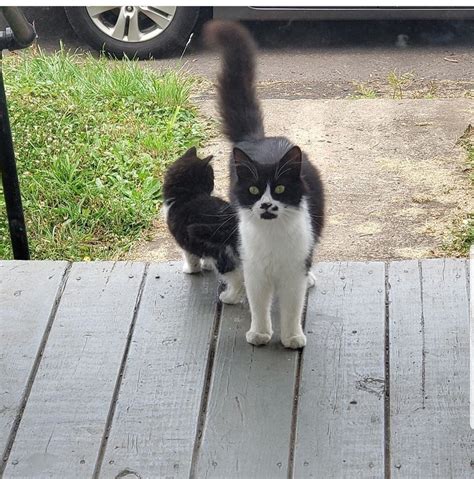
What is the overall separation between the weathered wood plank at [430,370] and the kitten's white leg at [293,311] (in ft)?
0.69

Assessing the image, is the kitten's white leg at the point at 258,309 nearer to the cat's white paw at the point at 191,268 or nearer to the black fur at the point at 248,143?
the black fur at the point at 248,143

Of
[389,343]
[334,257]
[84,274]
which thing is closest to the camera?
[389,343]

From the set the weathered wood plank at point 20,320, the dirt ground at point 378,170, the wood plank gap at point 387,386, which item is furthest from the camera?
the dirt ground at point 378,170

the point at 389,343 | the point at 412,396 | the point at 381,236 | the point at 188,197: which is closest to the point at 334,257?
the point at 381,236

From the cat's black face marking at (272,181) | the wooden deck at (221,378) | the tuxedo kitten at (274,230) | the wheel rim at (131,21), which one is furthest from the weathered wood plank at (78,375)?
the wheel rim at (131,21)

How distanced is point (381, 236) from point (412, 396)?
49.4 inches

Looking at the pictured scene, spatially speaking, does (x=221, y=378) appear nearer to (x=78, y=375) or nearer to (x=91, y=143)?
(x=78, y=375)

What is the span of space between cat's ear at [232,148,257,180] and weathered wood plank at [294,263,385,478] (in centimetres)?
38

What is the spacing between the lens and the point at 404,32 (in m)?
4.14

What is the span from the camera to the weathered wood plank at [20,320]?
203cm

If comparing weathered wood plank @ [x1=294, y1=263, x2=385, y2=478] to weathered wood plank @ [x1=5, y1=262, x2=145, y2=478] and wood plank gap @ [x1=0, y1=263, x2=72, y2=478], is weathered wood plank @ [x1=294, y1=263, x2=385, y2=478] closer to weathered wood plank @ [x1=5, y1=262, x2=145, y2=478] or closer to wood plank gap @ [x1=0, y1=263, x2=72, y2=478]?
weathered wood plank @ [x1=5, y1=262, x2=145, y2=478]

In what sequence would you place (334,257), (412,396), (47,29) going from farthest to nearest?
1. (47,29)
2. (334,257)
3. (412,396)

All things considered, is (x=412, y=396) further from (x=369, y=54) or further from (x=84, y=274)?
(x=369, y=54)

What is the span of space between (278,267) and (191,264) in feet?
1.16
